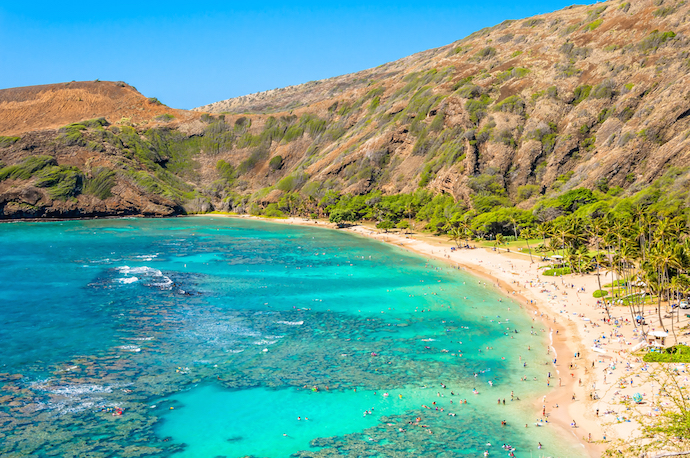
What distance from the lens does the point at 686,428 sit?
20250 mm

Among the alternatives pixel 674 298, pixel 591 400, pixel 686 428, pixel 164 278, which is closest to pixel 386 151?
pixel 164 278

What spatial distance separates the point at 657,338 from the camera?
1861 inches

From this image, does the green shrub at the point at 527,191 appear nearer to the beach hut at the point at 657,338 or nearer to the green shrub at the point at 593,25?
the green shrub at the point at 593,25

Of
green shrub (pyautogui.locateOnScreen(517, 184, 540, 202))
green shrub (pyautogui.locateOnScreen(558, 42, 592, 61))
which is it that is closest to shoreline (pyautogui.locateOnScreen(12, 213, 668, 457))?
green shrub (pyautogui.locateOnScreen(517, 184, 540, 202))

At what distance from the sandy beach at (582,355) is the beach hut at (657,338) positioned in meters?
1.56

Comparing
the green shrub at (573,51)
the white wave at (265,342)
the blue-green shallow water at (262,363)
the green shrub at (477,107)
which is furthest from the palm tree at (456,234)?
the green shrub at (573,51)

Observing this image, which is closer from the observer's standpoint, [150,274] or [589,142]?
[150,274]

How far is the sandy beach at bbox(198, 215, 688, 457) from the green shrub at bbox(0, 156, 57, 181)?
612ft

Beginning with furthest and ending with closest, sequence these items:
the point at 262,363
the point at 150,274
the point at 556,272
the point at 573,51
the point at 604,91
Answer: the point at 573,51 → the point at 604,91 → the point at 150,274 → the point at 556,272 → the point at 262,363

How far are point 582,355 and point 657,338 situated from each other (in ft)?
24.7

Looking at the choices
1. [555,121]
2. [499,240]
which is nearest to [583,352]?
[499,240]

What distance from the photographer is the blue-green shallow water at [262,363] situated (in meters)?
34.3

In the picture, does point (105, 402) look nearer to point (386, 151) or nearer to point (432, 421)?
Result: point (432, 421)

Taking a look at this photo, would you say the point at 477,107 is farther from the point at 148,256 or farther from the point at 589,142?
the point at 148,256
